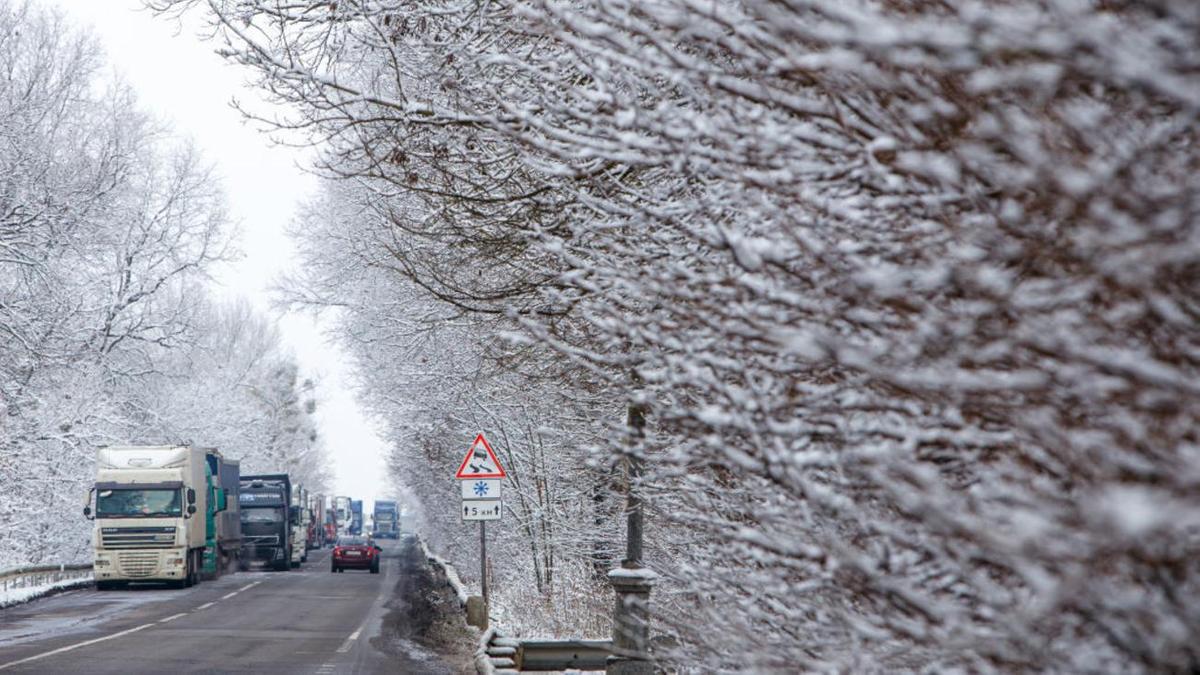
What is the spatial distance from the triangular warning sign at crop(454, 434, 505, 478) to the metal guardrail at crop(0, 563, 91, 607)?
12866 millimetres

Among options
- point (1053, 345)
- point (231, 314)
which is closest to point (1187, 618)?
point (1053, 345)

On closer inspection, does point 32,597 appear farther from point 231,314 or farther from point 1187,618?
point 231,314

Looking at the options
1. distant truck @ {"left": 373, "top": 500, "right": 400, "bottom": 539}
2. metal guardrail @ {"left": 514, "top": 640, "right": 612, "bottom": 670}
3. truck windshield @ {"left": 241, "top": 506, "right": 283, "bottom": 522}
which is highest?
distant truck @ {"left": 373, "top": 500, "right": 400, "bottom": 539}

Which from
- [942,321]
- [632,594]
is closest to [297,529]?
[632,594]

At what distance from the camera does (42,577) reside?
35531mm

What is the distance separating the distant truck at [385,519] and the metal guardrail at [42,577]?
80394 millimetres

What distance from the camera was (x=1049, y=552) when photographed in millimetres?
2641

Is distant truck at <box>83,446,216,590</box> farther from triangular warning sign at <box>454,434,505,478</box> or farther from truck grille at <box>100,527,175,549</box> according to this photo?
triangular warning sign at <box>454,434,505,478</box>

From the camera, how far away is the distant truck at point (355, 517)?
129587mm

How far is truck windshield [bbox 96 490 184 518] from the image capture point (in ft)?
112

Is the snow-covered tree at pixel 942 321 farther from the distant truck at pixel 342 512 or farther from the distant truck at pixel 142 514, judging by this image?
the distant truck at pixel 342 512

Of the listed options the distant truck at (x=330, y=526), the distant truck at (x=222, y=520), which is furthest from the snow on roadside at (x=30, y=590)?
the distant truck at (x=330, y=526)

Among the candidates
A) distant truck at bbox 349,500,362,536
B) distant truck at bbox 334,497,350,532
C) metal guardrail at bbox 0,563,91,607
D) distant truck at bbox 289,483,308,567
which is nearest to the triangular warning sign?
metal guardrail at bbox 0,563,91,607

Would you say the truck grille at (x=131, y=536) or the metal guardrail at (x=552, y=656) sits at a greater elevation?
the truck grille at (x=131, y=536)
